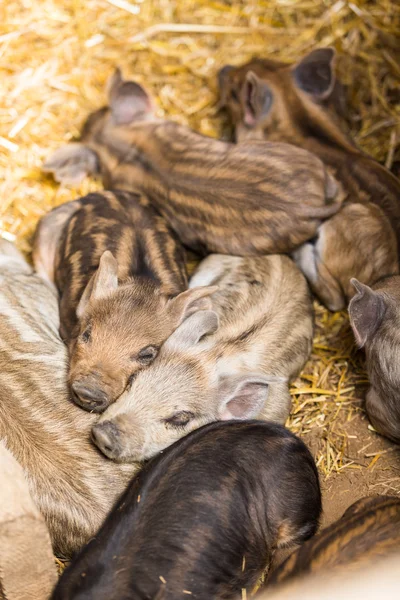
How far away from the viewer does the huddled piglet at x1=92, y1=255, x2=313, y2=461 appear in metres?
3.20

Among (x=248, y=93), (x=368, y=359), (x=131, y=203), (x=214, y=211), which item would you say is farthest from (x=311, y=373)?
(x=248, y=93)

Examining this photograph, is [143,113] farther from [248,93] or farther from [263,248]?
[263,248]

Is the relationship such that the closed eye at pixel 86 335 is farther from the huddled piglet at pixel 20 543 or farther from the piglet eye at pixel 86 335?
the huddled piglet at pixel 20 543

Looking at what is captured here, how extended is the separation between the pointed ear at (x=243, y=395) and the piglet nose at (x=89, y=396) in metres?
0.53

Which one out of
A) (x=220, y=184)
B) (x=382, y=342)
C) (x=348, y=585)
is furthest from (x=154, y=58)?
(x=348, y=585)

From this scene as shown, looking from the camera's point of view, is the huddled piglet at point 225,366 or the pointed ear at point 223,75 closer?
the huddled piglet at point 225,366

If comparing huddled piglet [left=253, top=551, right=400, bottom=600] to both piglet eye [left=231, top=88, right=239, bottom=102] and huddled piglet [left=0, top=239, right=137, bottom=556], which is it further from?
piglet eye [left=231, top=88, right=239, bottom=102]

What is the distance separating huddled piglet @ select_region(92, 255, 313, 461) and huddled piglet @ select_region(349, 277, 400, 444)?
1.16 ft

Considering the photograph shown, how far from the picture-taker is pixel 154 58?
17.4 ft

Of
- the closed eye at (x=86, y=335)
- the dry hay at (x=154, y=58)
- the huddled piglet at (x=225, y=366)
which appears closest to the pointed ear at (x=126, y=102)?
the dry hay at (x=154, y=58)

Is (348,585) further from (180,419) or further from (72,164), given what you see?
(72,164)

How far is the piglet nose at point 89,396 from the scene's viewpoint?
3.21 metres

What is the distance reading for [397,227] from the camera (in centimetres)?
394

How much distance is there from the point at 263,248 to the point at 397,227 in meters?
0.71
